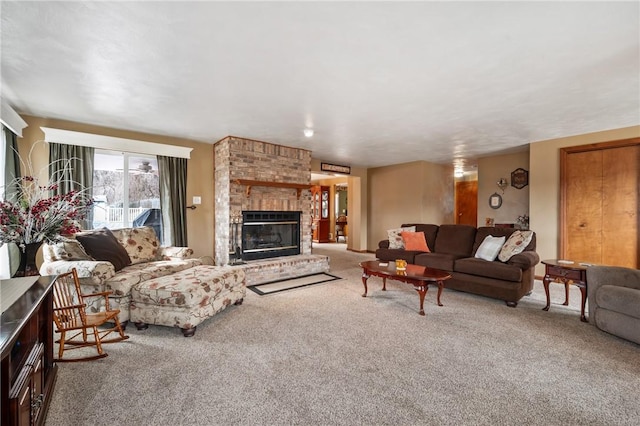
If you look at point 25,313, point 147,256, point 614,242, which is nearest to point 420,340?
point 25,313

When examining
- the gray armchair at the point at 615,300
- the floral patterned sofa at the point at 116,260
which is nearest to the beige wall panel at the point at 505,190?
the gray armchair at the point at 615,300

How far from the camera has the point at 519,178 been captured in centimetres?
602

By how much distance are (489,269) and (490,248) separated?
414mm

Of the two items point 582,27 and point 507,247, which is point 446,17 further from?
point 507,247

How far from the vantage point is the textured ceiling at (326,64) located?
5.94 ft

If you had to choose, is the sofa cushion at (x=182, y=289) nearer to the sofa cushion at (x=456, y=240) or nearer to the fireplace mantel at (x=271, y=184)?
the fireplace mantel at (x=271, y=184)

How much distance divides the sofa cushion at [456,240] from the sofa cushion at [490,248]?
0.44 meters

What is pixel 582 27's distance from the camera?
76.4 inches

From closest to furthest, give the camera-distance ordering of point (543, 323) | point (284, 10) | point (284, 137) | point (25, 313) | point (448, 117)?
1. point (25, 313)
2. point (284, 10)
3. point (543, 323)
4. point (448, 117)
5. point (284, 137)

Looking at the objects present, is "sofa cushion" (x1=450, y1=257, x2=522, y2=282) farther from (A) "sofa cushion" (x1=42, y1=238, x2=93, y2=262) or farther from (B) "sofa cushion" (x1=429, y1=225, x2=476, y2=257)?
(A) "sofa cushion" (x1=42, y1=238, x2=93, y2=262)

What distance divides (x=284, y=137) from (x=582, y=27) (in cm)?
377

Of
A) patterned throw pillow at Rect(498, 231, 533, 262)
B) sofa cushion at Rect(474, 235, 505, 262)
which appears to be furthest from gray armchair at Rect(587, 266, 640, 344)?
sofa cushion at Rect(474, 235, 505, 262)

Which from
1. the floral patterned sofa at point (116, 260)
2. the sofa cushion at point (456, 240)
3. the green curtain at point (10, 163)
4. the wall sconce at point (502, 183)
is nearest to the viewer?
the floral patterned sofa at point (116, 260)

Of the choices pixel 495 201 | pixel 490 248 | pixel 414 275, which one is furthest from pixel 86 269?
pixel 495 201
